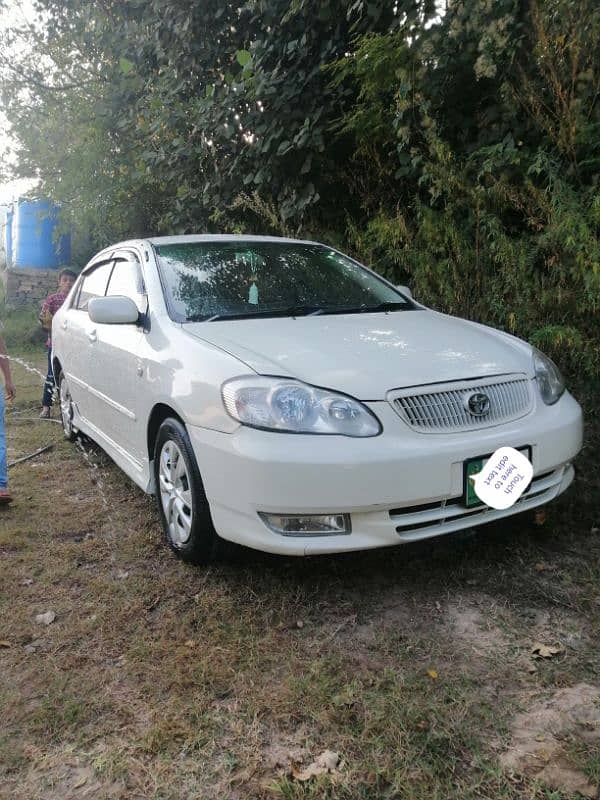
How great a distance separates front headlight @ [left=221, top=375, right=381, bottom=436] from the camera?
2426 millimetres

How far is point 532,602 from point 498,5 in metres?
3.58

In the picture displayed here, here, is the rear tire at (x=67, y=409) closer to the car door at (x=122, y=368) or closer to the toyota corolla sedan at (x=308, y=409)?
the car door at (x=122, y=368)

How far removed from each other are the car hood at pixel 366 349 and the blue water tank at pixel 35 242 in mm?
11637

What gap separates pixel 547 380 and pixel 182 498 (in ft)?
5.67

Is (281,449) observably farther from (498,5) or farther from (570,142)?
(498,5)

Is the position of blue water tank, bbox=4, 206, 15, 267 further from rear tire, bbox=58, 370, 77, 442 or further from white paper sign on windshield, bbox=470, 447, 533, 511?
white paper sign on windshield, bbox=470, 447, 533, 511

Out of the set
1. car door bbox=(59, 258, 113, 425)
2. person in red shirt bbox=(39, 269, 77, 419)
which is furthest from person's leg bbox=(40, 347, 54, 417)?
car door bbox=(59, 258, 113, 425)

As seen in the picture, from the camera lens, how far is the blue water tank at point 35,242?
13.6 m

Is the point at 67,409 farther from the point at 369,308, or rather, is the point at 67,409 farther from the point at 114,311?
the point at 369,308

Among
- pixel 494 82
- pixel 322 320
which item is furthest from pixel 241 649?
pixel 494 82

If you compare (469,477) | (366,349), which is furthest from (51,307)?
(469,477)

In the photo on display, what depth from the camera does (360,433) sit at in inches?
95.1

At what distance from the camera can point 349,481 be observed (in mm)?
2348

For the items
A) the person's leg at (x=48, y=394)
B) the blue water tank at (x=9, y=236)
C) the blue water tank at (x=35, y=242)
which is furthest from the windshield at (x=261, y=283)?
the blue water tank at (x=9, y=236)
